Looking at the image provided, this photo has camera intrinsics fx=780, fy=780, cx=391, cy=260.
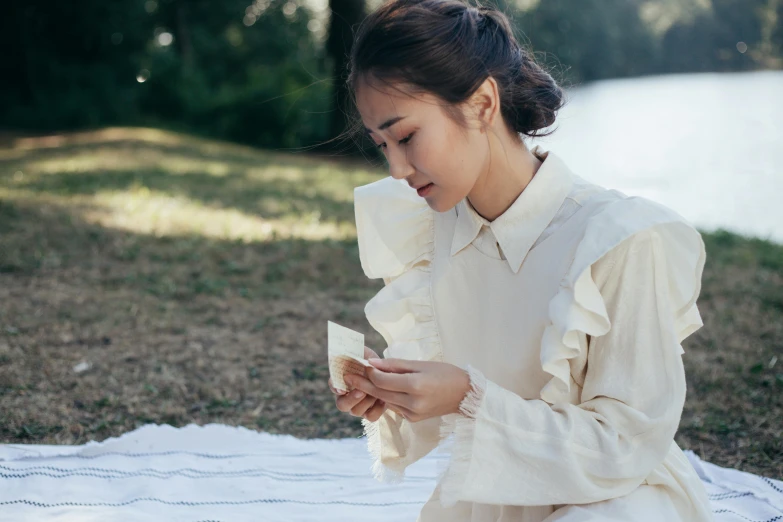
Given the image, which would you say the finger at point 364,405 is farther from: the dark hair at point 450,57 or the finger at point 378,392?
the dark hair at point 450,57

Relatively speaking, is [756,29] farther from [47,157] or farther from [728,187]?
[47,157]

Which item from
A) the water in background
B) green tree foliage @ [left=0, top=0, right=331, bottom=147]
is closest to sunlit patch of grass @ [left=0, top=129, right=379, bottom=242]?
the water in background

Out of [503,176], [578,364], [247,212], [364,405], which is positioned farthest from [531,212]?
[247,212]

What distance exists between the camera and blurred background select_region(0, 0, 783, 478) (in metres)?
3.48

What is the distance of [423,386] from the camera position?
1.49m

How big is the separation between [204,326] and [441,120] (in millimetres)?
3056

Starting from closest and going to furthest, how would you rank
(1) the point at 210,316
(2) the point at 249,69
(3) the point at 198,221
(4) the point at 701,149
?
1. (1) the point at 210,316
2. (3) the point at 198,221
3. (4) the point at 701,149
4. (2) the point at 249,69

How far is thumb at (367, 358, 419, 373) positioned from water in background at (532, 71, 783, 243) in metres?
5.75

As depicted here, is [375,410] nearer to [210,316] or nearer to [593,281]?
[593,281]

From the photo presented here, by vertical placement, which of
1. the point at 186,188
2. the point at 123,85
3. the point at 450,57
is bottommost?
the point at 123,85

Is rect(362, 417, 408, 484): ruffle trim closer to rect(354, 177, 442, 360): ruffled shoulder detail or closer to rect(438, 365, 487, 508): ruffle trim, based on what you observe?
rect(354, 177, 442, 360): ruffled shoulder detail

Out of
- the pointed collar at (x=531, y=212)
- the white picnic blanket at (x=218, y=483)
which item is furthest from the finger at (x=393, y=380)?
the white picnic blanket at (x=218, y=483)

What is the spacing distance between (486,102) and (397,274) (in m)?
0.57

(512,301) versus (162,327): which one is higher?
(512,301)
